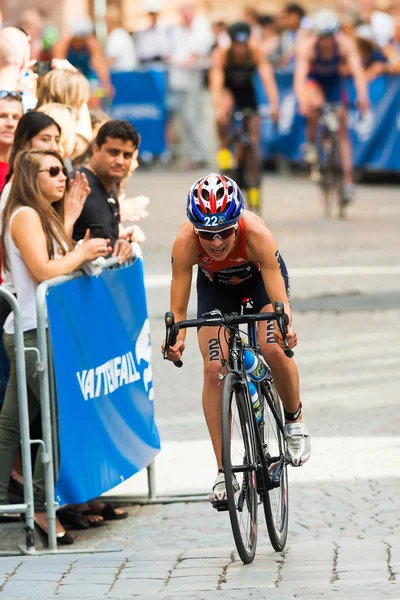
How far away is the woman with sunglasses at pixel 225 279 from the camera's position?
6004mm

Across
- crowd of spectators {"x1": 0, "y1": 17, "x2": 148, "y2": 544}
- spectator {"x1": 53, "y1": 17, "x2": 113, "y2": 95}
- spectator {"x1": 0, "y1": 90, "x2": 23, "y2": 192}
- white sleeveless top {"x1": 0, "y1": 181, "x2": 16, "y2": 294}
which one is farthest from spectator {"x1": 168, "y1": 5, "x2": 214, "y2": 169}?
white sleeveless top {"x1": 0, "y1": 181, "x2": 16, "y2": 294}

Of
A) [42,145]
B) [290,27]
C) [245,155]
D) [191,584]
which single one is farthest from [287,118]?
[191,584]

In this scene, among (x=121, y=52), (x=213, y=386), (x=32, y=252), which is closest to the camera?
(x=213, y=386)

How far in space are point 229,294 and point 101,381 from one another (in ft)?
2.97

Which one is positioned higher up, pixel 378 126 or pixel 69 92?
pixel 69 92

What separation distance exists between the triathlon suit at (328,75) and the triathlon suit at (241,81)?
0.76 meters

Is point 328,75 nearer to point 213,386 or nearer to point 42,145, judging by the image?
point 42,145

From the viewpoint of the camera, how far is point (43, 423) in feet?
21.6

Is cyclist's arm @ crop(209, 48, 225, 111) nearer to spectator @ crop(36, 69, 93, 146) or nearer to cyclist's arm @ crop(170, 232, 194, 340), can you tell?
spectator @ crop(36, 69, 93, 146)

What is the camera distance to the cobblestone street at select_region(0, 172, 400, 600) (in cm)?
556

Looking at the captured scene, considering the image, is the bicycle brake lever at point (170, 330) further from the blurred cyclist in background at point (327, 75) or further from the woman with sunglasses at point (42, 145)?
the blurred cyclist in background at point (327, 75)

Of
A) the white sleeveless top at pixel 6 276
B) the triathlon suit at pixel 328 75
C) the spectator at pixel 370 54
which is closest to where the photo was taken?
the white sleeveless top at pixel 6 276

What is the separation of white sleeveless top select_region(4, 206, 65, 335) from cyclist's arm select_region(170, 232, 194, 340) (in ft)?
2.59

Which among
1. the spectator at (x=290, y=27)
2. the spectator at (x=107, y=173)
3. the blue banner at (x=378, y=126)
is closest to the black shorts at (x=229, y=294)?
the spectator at (x=107, y=173)
